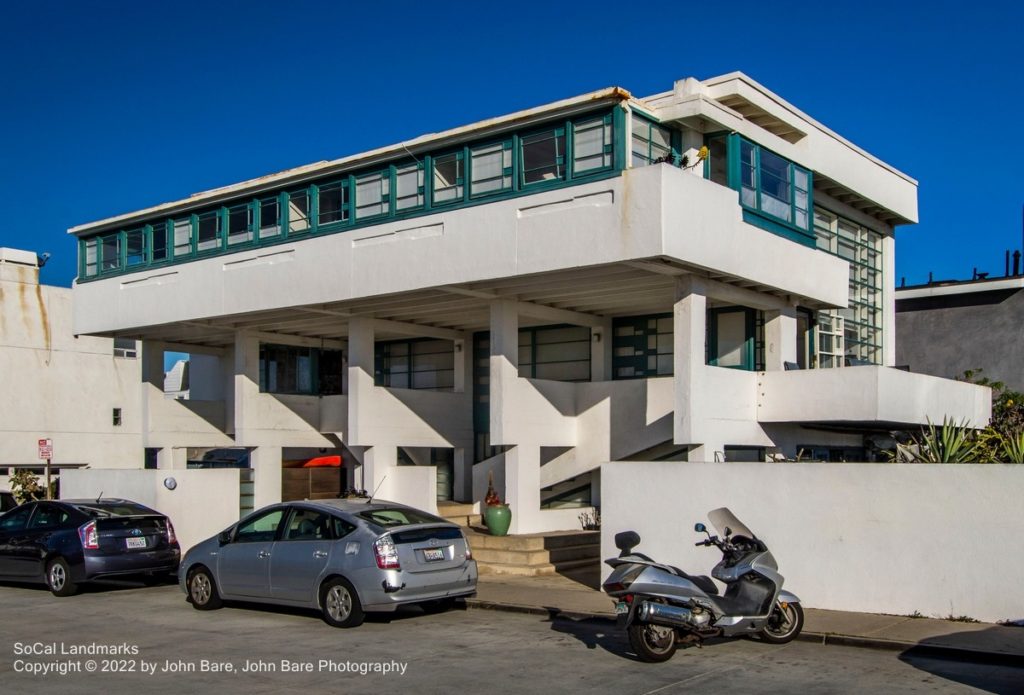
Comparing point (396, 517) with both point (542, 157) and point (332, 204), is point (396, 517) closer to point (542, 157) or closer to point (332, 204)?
point (542, 157)

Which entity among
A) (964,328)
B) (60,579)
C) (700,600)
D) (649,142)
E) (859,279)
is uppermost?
(649,142)

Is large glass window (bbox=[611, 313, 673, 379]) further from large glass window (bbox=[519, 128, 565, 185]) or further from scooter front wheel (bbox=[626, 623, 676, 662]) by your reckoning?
scooter front wheel (bbox=[626, 623, 676, 662])

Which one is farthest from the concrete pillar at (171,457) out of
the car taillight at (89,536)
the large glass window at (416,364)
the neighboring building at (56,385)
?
the car taillight at (89,536)

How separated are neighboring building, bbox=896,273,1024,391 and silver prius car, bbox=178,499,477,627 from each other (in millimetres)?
19855

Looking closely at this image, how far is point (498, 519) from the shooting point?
20.6m

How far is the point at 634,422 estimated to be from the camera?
21859 millimetres

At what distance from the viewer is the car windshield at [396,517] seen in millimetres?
13298

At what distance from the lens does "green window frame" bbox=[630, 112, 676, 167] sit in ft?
60.2

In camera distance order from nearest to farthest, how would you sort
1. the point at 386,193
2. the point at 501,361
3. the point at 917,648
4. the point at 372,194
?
the point at 917,648 → the point at 501,361 → the point at 386,193 → the point at 372,194

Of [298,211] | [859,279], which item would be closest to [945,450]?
[859,279]

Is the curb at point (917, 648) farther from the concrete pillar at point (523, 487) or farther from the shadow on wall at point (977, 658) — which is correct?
the concrete pillar at point (523, 487)

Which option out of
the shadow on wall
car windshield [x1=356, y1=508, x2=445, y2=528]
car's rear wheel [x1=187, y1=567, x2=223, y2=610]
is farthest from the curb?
car's rear wheel [x1=187, y1=567, x2=223, y2=610]

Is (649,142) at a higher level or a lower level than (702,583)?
higher

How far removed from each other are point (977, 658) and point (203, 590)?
9451 mm
